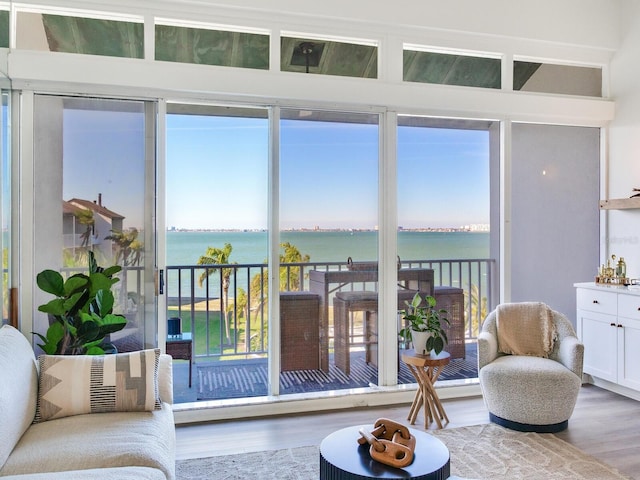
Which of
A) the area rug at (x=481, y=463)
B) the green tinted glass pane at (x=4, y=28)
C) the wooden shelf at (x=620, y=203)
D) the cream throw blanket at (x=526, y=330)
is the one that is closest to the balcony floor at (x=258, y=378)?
the cream throw blanket at (x=526, y=330)

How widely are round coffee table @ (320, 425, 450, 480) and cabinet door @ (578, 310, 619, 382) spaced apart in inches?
104

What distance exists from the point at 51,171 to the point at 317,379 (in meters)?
2.48

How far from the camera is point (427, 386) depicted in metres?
3.53

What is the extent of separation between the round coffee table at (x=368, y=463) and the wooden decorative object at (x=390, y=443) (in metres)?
0.02

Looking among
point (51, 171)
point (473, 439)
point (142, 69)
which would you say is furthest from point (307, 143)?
point (473, 439)

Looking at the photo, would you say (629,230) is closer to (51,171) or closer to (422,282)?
(422,282)

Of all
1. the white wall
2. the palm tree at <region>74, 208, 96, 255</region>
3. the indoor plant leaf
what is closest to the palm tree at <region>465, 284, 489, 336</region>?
the white wall

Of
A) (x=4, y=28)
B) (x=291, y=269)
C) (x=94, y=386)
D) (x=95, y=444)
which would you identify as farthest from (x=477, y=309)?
(x=4, y=28)

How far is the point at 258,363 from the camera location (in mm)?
4352

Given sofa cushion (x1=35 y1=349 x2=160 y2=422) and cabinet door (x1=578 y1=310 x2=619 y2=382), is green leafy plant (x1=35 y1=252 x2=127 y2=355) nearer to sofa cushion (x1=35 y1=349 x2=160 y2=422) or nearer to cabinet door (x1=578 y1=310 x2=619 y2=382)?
sofa cushion (x1=35 y1=349 x2=160 y2=422)

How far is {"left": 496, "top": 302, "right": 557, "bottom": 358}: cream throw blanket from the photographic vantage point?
12.4 feet

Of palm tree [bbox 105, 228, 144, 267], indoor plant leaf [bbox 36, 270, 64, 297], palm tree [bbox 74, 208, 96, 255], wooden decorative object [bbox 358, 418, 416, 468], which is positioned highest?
palm tree [bbox 74, 208, 96, 255]

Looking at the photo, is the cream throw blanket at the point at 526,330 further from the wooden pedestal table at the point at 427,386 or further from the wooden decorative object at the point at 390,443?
the wooden decorative object at the point at 390,443

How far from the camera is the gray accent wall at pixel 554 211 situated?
477 cm
